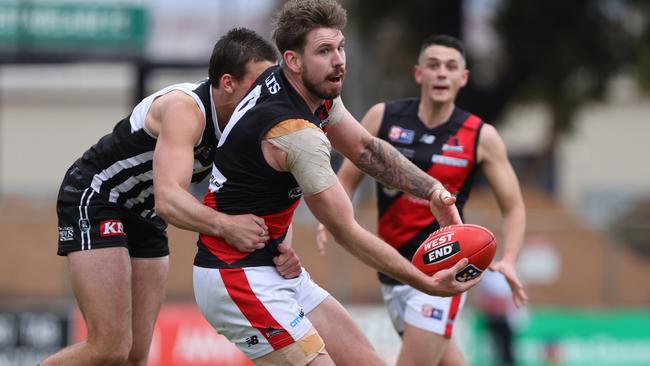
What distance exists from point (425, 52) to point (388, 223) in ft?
3.91

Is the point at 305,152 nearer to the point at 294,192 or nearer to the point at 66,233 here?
the point at 294,192

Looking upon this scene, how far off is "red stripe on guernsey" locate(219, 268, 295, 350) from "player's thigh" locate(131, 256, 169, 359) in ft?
3.63

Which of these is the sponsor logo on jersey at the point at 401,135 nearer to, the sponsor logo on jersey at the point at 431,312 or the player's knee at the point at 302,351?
the sponsor logo on jersey at the point at 431,312

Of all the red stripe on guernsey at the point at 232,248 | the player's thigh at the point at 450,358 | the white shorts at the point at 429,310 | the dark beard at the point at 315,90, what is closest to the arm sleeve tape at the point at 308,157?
the dark beard at the point at 315,90

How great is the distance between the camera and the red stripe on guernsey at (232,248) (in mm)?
5867

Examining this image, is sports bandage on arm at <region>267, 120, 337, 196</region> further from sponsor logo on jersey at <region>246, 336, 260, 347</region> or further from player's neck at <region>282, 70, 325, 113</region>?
sponsor logo on jersey at <region>246, 336, 260, 347</region>

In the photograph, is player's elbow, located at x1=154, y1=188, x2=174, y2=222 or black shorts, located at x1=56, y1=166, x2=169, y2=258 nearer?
player's elbow, located at x1=154, y1=188, x2=174, y2=222

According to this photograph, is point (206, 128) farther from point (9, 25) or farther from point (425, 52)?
point (9, 25)

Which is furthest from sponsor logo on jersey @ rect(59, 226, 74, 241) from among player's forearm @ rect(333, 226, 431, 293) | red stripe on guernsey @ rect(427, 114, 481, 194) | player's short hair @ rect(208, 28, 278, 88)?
red stripe on guernsey @ rect(427, 114, 481, 194)

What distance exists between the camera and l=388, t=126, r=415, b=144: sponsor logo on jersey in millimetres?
7660

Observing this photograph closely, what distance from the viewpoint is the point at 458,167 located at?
7.59m

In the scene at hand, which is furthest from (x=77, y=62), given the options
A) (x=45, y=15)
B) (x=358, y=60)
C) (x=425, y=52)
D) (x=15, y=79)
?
(x=15, y=79)

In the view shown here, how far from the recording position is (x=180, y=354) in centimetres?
1311

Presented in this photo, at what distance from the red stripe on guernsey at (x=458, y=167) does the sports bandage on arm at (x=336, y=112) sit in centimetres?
132
